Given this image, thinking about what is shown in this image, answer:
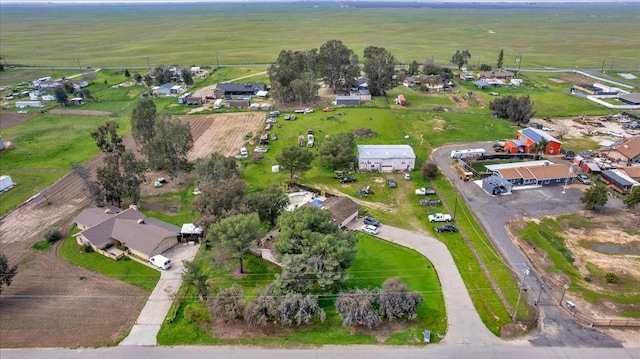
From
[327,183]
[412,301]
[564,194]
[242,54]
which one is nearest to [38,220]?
[327,183]

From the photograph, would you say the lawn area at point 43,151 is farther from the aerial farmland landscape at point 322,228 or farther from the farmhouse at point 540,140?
the farmhouse at point 540,140

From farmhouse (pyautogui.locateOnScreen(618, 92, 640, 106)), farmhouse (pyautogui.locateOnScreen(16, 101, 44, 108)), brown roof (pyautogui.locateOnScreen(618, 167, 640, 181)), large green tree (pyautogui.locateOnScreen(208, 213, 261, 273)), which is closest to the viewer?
large green tree (pyautogui.locateOnScreen(208, 213, 261, 273))

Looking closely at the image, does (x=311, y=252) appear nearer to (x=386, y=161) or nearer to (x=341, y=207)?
(x=341, y=207)

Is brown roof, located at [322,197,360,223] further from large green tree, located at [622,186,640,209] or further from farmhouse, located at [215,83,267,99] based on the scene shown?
farmhouse, located at [215,83,267,99]

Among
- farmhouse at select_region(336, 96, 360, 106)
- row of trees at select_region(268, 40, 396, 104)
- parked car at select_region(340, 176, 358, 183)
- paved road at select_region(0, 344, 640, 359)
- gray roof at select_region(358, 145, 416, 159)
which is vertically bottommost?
paved road at select_region(0, 344, 640, 359)

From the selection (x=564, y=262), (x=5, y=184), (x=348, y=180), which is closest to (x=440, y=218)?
(x=564, y=262)

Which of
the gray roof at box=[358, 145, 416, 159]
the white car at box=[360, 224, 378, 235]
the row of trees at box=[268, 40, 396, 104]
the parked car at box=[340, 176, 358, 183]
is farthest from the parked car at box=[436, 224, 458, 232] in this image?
the row of trees at box=[268, 40, 396, 104]
